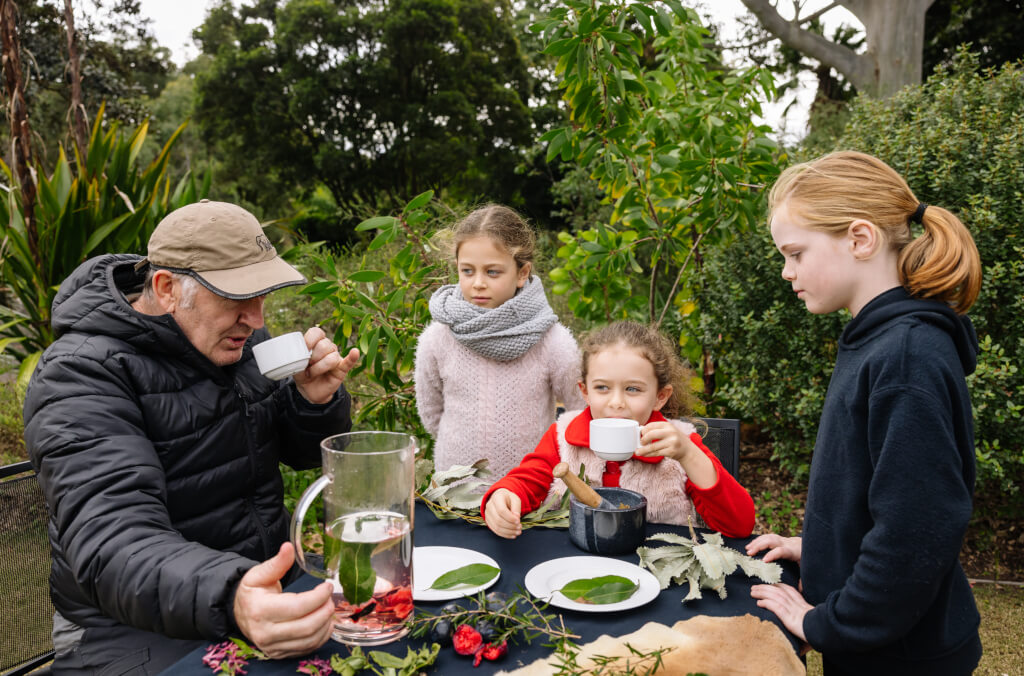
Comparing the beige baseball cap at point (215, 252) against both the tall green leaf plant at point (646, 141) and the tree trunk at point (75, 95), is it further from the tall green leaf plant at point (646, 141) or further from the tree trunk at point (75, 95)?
the tree trunk at point (75, 95)

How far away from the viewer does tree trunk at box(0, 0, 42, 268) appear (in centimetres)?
358

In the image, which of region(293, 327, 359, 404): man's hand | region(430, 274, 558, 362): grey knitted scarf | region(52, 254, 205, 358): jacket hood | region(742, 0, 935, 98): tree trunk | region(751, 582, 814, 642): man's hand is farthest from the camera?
region(742, 0, 935, 98): tree trunk

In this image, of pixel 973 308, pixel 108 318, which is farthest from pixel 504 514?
pixel 973 308

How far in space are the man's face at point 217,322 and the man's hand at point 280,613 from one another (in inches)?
32.6

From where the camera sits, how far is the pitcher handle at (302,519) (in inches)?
37.6

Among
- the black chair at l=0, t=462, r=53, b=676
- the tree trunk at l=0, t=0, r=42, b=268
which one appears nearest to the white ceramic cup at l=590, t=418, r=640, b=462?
the black chair at l=0, t=462, r=53, b=676

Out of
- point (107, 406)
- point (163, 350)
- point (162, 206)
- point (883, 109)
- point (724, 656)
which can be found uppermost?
point (883, 109)

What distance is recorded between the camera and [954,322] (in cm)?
129

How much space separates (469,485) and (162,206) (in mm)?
4174

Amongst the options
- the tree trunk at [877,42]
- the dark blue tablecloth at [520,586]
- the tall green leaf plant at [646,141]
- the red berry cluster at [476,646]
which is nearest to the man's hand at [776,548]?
the dark blue tablecloth at [520,586]

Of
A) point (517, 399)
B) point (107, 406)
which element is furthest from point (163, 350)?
point (517, 399)

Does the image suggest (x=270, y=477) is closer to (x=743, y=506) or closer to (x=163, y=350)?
(x=163, y=350)

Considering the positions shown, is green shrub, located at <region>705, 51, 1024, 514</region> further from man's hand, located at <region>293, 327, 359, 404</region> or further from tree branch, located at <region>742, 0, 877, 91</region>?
tree branch, located at <region>742, 0, 877, 91</region>

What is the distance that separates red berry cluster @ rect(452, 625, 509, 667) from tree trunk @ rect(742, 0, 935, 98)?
8637 millimetres
